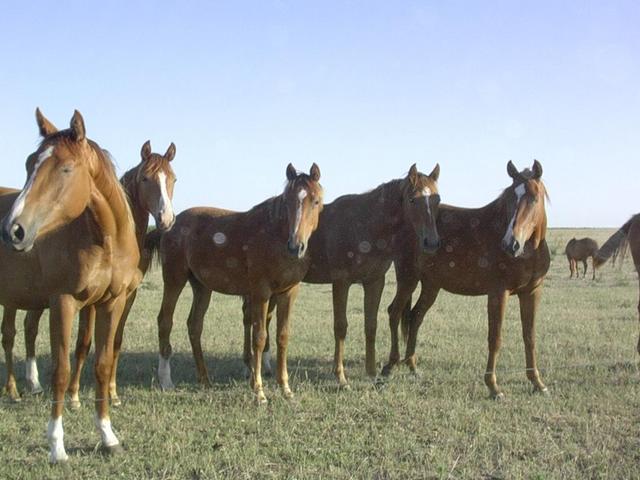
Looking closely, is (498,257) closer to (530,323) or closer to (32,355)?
(530,323)

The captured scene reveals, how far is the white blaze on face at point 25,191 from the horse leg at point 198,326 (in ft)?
12.8

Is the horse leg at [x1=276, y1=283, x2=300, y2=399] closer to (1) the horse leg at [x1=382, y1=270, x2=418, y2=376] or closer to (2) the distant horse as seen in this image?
(1) the horse leg at [x1=382, y1=270, x2=418, y2=376]

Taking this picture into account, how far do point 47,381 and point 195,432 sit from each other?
323 centimetres

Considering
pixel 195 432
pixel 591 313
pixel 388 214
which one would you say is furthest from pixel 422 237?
pixel 591 313

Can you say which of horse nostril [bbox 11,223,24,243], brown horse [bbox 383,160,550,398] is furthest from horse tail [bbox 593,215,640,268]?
horse nostril [bbox 11,223,24,243]

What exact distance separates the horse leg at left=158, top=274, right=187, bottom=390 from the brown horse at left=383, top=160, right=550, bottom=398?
2.83 metres

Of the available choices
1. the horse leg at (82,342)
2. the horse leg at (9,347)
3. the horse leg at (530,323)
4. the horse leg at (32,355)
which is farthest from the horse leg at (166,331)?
the horse leg at (530,323)

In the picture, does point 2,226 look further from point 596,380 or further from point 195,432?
point 596,380

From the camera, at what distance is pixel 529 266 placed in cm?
689

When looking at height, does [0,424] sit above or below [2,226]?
below

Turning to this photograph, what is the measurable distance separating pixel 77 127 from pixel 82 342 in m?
2.28

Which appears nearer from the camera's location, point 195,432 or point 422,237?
point 195,432

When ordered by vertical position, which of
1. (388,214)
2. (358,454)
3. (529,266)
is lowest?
(358,454)

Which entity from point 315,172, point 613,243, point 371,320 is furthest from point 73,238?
point 613,243
